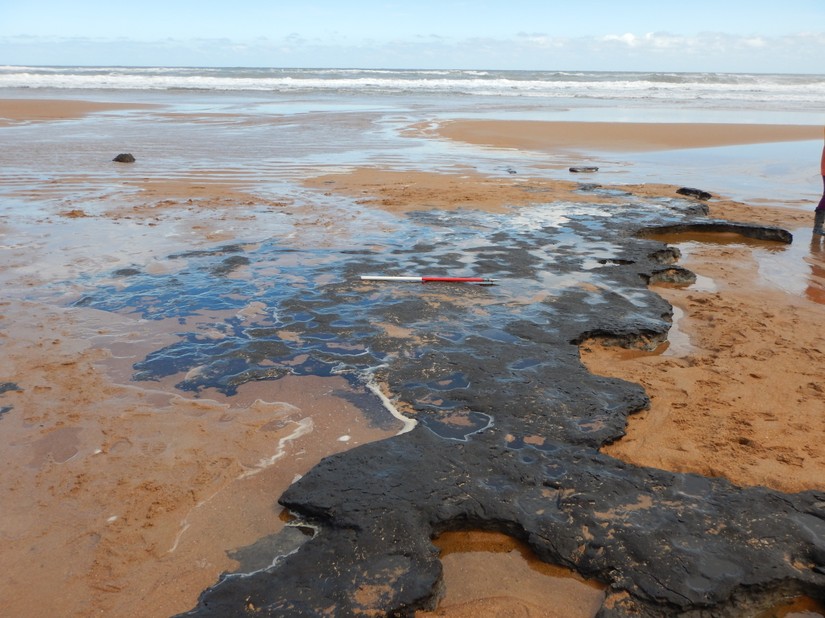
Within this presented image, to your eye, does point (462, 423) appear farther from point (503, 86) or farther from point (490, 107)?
point (503, 86)

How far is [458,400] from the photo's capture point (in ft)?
11.9

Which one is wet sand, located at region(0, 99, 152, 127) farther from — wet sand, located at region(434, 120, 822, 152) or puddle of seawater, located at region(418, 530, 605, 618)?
puddle of seawater, located at region(418, 530, 605, 618)

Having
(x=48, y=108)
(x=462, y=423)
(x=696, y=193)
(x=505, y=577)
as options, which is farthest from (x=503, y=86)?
(x=505, y=577)

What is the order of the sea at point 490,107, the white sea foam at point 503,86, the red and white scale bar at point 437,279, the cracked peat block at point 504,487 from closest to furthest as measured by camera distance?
the cracked peat block at point 504,487 → the red and white scale bar at point 437,279 → the sea at point 490,107 → the white sea foam at point 503,86

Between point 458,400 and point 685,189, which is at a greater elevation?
point 685,189

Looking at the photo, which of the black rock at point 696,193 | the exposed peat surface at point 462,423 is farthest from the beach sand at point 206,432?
the black rock at point 696,193

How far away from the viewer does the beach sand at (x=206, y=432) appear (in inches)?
96.2

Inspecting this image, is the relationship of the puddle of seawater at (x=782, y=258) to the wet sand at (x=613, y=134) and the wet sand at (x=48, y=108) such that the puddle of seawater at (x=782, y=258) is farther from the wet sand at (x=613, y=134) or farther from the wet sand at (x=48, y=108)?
the wet sand at (x=48, y=108)

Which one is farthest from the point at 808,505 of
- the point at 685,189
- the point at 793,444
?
the point at 685,189

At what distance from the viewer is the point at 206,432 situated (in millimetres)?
3398

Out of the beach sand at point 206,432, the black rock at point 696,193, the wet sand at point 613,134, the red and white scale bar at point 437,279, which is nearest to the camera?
the beach sand at point 206,432

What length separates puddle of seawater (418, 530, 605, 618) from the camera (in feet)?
7.64

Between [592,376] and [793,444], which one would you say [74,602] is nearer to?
[592,376]

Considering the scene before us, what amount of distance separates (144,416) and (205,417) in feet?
1.12
